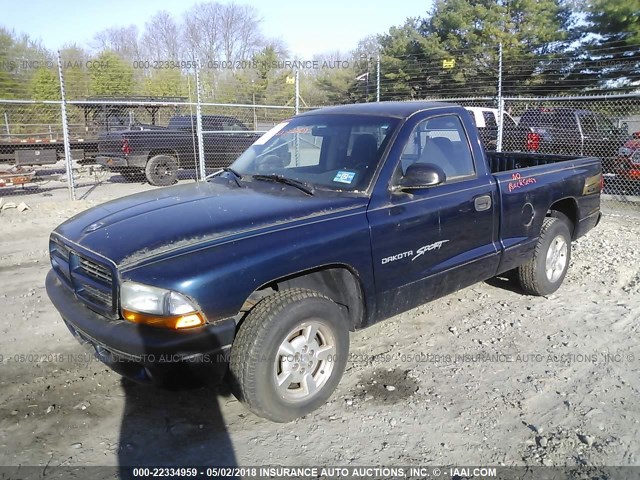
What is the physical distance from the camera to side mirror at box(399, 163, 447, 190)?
3.51 meters

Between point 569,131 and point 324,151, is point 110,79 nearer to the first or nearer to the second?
point 569,131

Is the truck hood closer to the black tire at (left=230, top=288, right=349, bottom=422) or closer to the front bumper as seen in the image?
the front bumper

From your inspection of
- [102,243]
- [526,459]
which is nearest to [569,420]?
[526,459]

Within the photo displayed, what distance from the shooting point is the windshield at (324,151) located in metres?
3.69

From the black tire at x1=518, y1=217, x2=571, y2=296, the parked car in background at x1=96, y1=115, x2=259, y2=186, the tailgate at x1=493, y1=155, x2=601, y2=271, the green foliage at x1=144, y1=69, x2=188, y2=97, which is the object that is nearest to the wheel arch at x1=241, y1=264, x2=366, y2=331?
the tailgate at x1=493, y1=155, x2=601, y2=271

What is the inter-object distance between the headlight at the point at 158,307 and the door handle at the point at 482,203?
2409mm

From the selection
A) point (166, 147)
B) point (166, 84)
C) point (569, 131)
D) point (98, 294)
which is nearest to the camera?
point (98, 294)

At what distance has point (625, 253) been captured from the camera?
6.72 m

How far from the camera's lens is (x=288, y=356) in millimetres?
3092

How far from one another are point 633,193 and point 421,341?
915 centimetres

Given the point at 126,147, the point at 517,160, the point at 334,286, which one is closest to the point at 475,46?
the point at 126,147

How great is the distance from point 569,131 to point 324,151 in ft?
33.1

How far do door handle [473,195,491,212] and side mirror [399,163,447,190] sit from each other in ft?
2.21

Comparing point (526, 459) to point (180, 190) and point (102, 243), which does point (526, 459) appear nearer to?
point (102, 243)
